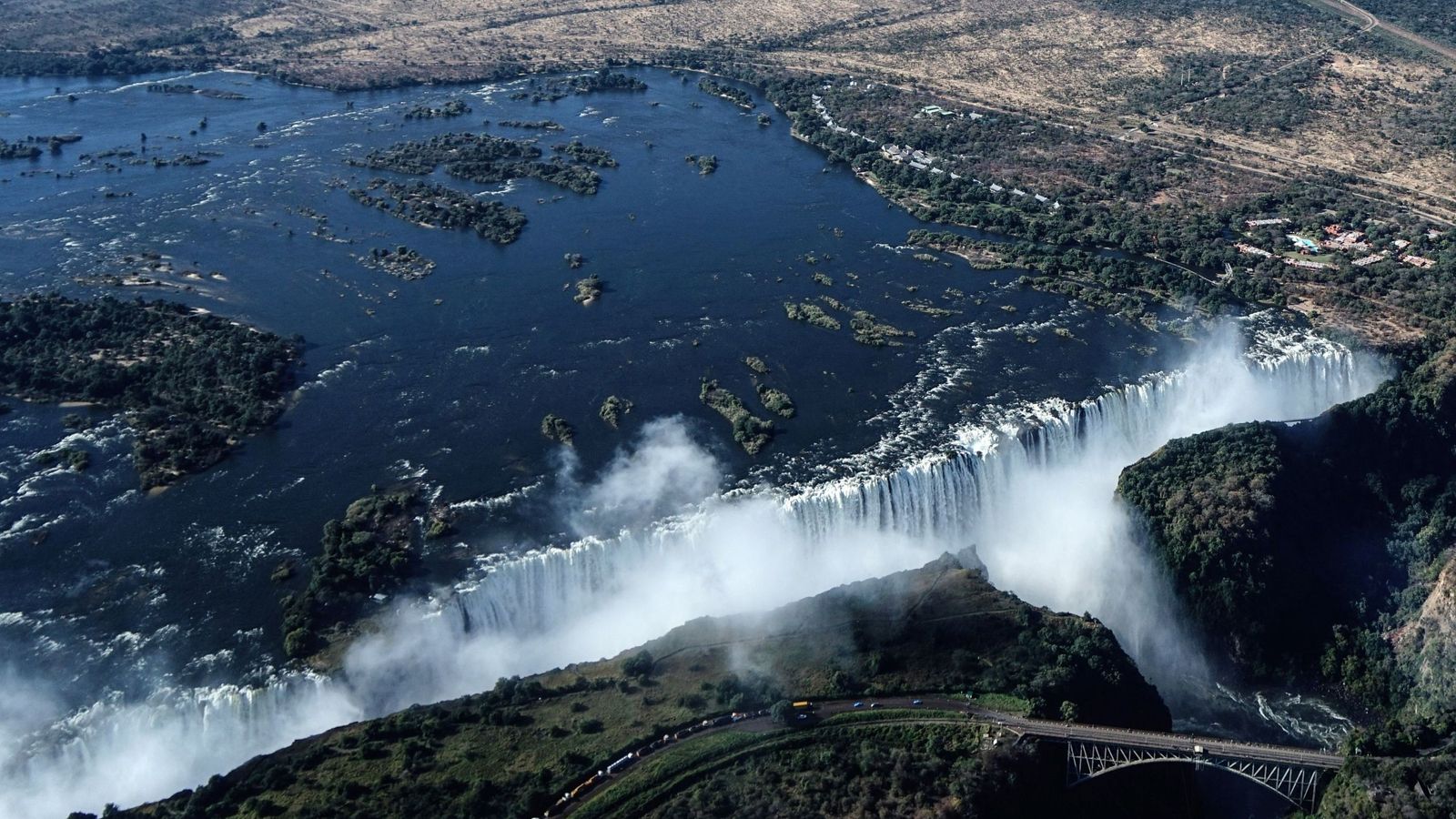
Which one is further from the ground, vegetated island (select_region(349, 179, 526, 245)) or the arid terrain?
the arid terrain

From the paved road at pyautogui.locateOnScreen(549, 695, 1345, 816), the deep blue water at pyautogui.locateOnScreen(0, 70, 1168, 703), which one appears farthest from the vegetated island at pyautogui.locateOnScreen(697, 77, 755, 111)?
the paved road at pyautogui.locateOnScreen(549, 695, 1345, 816)

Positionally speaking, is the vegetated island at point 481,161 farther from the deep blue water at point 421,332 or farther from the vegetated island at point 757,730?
the vegetated island at point 757,730

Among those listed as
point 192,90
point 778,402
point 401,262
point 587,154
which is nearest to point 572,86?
point 587,154

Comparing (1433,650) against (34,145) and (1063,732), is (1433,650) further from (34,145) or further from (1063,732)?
(34,145)

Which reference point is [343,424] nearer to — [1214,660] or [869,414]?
[869,414]

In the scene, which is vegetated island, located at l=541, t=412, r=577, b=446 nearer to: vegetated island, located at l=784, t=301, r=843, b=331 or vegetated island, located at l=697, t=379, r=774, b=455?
vegetated island, located at l=697, t=379, r=774, b=455
